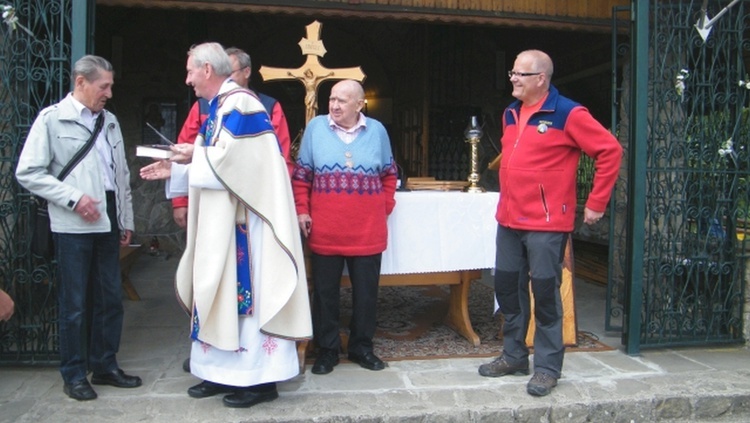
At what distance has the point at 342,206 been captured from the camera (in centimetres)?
370

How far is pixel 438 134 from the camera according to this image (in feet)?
28.1

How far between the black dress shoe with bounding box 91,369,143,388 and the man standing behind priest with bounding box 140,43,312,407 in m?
0.46

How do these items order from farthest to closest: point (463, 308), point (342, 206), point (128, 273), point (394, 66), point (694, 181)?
point (394, 66) → point (128, 273) → point (463, 308) → point (694, 181) → point (342, 206)

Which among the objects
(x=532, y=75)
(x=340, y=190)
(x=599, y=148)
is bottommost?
(x=340, y=190)

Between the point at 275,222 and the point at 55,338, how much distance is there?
1.68m

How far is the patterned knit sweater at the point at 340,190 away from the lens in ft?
12.2

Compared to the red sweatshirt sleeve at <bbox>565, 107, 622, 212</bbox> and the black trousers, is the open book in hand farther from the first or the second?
the red sweatshirt sleeve at <bbox>565, 107, 622, 212</bbox>

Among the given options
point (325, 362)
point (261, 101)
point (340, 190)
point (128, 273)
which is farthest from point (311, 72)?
point (128, 273)

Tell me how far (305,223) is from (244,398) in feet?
3.32

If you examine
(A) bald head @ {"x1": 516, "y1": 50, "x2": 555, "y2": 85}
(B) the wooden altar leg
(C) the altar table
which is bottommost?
(B) the wooden altar leg

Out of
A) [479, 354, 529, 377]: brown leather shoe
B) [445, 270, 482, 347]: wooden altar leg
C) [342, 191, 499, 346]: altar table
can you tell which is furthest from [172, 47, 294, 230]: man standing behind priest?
[479, 354, 529, 377]: brown leather shoe

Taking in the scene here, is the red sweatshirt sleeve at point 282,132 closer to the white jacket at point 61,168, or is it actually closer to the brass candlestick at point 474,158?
the white jacket at point 61,168

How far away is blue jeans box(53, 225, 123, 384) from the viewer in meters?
3.28

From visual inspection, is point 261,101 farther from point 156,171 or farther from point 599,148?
point 599,148
